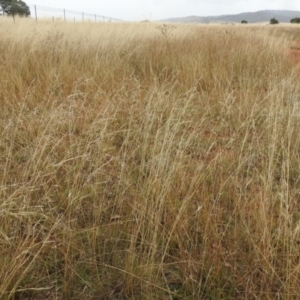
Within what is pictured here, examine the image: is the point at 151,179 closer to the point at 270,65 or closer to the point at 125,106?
the point at 125,106

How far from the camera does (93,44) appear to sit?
5.86 meters

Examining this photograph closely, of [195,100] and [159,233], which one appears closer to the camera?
[159,233]

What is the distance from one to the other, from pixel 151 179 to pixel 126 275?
0.51 m

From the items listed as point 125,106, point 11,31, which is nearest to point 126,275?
point 125,106

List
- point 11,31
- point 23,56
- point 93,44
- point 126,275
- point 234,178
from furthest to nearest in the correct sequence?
point 11,31
point 93,44
point 23,56
point 234,178
point 126,275

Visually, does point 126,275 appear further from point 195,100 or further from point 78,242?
point 195,100

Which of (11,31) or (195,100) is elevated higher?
(11,31)

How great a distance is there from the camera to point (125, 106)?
10.5 feet

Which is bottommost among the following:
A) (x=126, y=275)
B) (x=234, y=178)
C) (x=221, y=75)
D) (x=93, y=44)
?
(x=126, y=275)

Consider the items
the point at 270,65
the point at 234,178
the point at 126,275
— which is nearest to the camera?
the point at 126,275

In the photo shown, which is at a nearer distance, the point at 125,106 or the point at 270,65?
the point at 125,106

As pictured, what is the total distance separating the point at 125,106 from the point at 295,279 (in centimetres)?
231

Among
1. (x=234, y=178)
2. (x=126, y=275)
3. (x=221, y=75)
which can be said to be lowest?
(x=126, y=275)

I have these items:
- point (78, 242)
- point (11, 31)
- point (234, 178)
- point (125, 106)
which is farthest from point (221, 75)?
point (11, 31)
